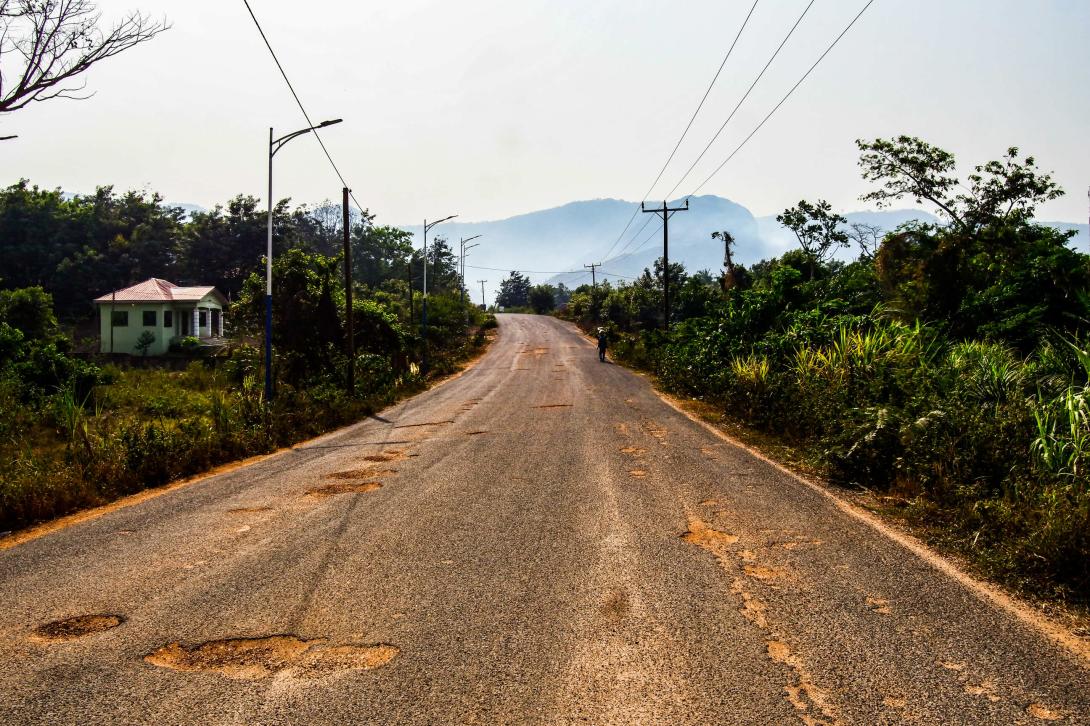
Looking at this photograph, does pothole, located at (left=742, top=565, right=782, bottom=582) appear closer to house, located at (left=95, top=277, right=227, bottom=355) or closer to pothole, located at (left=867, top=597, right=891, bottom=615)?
pothole, located at (left=867, top=597, right=891, bottom=615)

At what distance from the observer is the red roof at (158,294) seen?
43094 mm

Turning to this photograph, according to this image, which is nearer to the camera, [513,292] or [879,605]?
[879,605]

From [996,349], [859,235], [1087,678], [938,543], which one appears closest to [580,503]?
[938,543]

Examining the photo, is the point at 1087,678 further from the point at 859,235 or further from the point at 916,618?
the point at 859,235

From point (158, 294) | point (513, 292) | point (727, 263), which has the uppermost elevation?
point (513, 292)

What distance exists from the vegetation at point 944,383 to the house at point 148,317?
32.9 m

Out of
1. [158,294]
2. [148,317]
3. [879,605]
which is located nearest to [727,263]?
[158,294]

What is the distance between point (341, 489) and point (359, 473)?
110 centimetres

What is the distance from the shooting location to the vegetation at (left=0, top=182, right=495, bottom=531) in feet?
33.7

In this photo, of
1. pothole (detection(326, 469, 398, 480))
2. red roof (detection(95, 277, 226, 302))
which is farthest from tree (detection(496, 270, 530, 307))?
pothole (detection(326, 469, 398, 480))

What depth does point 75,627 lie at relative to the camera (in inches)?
180

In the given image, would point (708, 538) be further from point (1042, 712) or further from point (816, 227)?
point (816, 227)

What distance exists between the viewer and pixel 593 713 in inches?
134

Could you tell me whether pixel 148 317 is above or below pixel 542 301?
below
